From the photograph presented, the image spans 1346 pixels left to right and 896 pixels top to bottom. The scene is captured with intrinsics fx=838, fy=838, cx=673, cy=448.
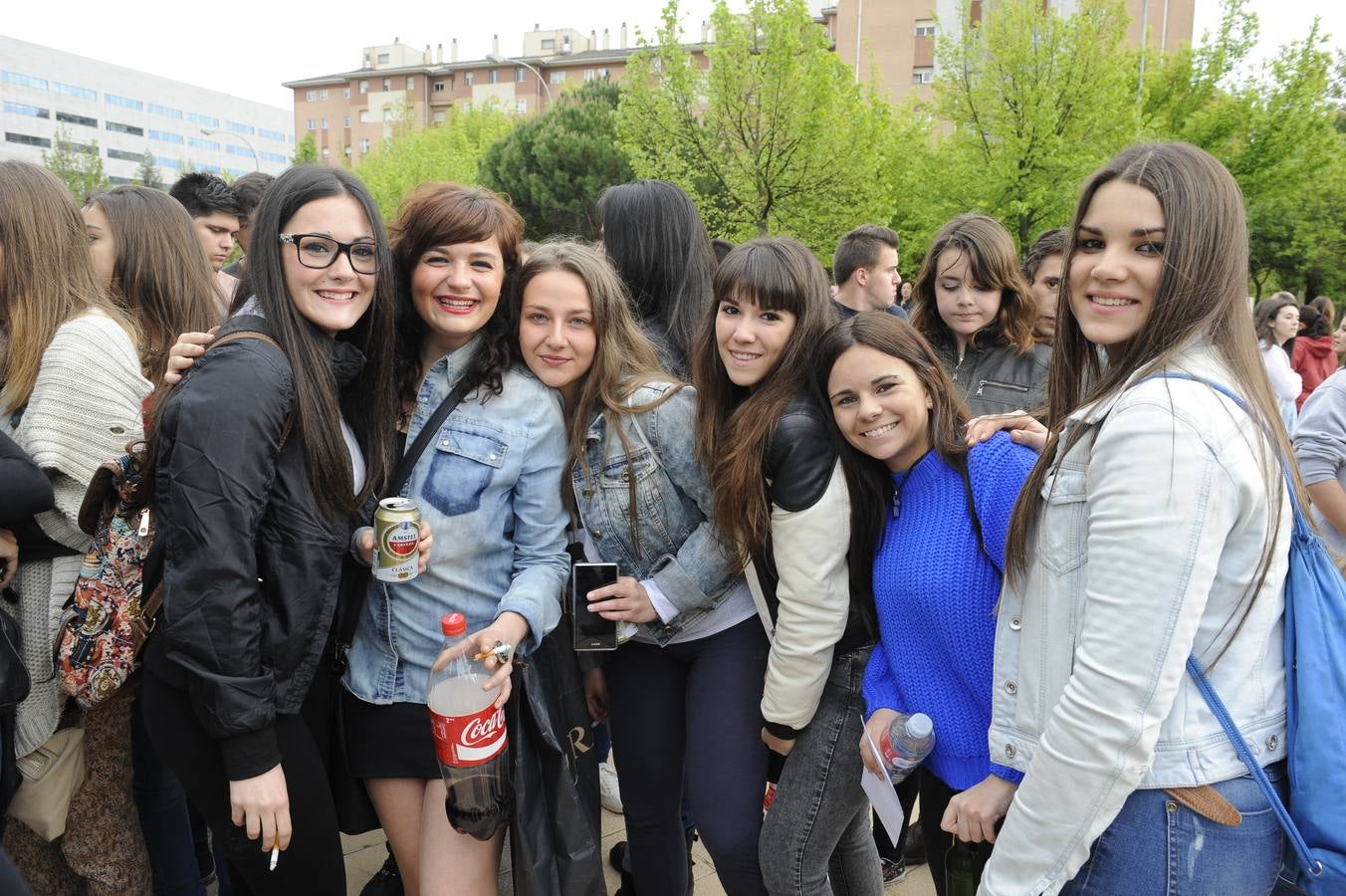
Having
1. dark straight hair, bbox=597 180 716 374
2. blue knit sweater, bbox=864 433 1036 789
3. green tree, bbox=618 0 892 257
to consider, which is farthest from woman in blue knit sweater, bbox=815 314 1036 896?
green tree, bbox=618 0 892 257

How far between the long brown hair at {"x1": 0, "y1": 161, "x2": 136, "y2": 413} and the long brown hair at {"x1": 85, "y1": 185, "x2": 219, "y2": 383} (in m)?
0.43

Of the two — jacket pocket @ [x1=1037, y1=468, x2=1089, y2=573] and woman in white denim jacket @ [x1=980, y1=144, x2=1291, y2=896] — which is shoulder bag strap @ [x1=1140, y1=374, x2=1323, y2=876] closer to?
woman in white denim jacket @ [x1=980, y1=144, x2=1291, y2=896]

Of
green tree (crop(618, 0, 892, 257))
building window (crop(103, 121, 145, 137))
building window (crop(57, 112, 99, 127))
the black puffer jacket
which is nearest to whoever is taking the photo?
the black puffer jacket

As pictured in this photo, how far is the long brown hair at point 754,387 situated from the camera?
2.29 metres

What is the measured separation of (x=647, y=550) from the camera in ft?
8.38

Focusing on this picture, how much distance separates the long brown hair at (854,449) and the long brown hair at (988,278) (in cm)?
171

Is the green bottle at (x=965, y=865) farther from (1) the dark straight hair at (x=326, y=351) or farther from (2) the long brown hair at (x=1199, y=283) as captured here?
(1) the dark straight hair at (x=326, y=351)

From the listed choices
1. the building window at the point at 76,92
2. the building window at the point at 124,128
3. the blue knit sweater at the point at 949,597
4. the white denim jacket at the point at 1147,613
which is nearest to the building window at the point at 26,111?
the building window at the point at 76,92

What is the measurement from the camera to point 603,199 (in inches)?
125

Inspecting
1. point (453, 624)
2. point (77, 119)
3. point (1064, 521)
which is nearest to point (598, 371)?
point (453, 624)

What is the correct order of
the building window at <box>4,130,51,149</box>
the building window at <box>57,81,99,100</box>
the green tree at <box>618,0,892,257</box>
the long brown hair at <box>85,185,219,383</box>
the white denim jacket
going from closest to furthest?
1. the white denim jacket
2. the long brown hair at <box>85,185,219,383</box>
3. the green tree at <box>618,0,892,257</box>
4. the building window at <box>4,130,51,149</box>
5. the building window at <box>57,81,99,100</box>

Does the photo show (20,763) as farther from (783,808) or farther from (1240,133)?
(1240,133)

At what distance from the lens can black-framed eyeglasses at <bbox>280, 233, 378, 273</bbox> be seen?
2.12 m

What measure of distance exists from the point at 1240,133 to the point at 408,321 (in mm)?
21187
